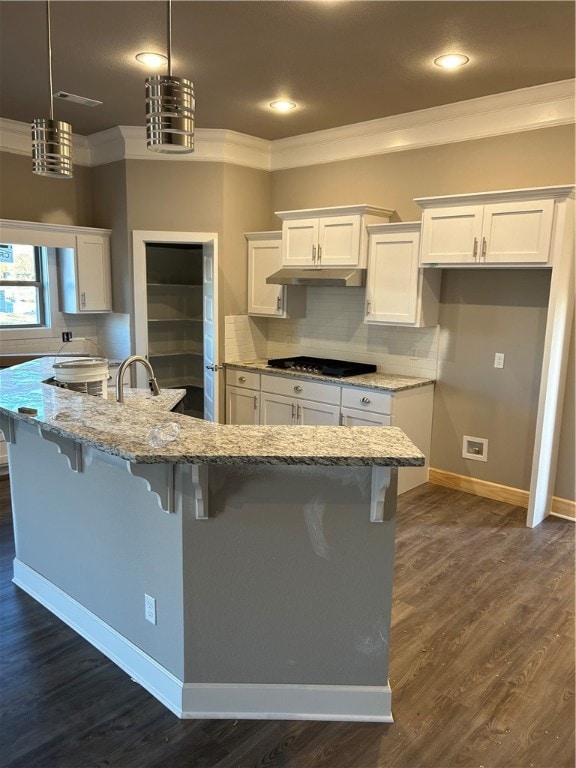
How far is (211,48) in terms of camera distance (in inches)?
131

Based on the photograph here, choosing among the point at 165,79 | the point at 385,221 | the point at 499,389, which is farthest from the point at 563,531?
the point at 165,79

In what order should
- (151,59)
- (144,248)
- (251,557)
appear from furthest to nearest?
(144,248) → (151,59) → (251,557)

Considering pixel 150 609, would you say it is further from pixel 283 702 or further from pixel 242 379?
pixel 242 379

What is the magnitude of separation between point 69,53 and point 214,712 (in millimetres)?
3608

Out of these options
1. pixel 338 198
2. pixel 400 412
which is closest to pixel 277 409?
pixel 400 412

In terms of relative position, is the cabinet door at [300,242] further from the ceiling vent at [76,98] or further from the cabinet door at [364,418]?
the ceiling vent at [76,98]

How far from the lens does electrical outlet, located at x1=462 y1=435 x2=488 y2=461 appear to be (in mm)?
4535

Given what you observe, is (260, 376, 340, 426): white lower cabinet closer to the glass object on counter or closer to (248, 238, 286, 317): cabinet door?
(248, 238, 286, 317): cabinet door

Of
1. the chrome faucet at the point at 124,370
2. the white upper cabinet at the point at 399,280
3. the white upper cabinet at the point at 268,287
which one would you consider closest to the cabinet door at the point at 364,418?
the white upper cabinet at the point at 399,280

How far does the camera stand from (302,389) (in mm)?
4844

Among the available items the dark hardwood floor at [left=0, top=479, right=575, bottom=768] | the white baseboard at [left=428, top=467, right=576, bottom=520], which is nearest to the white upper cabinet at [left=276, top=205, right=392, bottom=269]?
the white baseboard at [left=428, top=467, right=576, bottom=520]

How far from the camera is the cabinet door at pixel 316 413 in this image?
15.2ft

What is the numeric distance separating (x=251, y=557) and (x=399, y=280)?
2975mm

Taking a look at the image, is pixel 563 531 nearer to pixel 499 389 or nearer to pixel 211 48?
pixel 499 389
